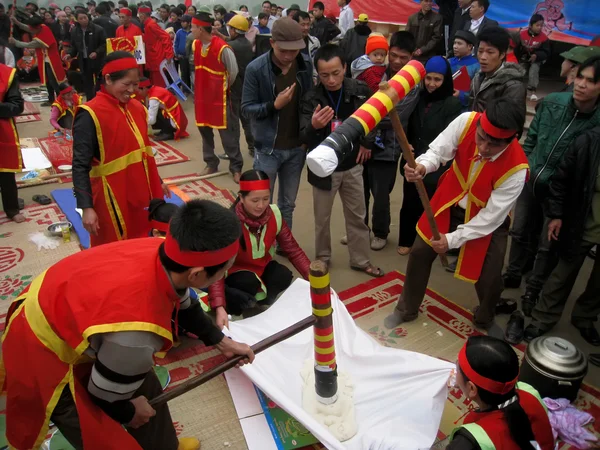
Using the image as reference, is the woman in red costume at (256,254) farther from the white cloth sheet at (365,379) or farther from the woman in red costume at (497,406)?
the woman in red costume at (497,406)

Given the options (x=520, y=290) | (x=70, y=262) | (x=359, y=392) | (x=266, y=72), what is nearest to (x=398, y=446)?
(x=359, y=392)

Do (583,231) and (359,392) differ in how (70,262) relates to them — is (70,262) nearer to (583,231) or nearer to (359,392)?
(359,392)

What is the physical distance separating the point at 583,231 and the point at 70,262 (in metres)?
2.64

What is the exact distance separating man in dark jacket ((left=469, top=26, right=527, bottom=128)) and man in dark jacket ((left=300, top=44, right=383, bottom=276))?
839mm

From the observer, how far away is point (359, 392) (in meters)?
2.37

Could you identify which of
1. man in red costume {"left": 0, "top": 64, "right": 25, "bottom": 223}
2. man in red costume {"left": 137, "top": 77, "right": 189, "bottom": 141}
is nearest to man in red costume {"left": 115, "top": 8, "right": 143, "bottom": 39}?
man in red costume {"left": 137, "top": 77, "right": 189, "bottom": 141}

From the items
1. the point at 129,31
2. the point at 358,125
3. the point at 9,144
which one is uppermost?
the point at 358,125

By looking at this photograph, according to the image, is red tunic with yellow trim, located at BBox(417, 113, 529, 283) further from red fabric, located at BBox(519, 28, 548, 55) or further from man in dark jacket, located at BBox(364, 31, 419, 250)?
red fabric, located at BBox(519, 28, 548, 55)

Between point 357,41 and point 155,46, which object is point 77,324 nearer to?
point 357,41

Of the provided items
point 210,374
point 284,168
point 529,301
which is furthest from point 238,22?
point 210,374

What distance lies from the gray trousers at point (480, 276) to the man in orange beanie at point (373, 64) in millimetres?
1574

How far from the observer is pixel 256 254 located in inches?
117

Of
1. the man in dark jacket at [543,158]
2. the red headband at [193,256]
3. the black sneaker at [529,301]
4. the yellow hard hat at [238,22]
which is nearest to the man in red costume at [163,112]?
the yellow hard hat at [238,22]

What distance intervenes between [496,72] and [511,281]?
152 cm
